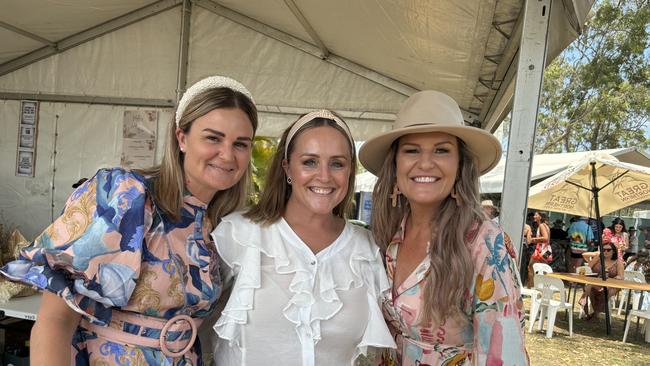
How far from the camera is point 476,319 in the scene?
5.66 feet

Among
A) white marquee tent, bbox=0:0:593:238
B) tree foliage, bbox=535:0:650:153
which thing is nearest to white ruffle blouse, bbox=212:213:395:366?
white marquee tent, bbox=0:0:593:238

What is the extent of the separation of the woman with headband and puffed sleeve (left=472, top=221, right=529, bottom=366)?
968 millimetres

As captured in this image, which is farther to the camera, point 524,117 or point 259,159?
point 259,159

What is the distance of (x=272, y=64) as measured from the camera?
6.13 m

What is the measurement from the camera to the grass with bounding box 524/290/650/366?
22.9 ft

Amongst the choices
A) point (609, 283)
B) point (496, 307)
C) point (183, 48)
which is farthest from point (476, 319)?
point (609, 283)

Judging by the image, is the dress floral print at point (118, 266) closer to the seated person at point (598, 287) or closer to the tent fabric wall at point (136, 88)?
the tent fabric wall at point (136, 88)

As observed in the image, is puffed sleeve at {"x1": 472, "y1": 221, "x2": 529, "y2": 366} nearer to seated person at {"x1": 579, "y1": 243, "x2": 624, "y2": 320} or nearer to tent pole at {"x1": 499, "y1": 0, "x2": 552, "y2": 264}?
tent pole at {"x1": 499, "y1": 0, "x2": 552, "y2": 264}

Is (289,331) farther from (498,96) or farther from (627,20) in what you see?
(627,20)

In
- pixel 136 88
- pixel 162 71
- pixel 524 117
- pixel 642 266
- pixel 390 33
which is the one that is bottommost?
pixel 642 266

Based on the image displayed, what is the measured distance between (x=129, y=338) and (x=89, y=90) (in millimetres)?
5760

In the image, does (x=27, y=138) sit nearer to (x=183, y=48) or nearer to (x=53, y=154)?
A: (x=53, y=154)

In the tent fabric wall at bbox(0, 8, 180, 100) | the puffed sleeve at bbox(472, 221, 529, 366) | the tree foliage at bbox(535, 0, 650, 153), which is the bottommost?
the puffed sleeve at bbox(472, 221, 529, 366)

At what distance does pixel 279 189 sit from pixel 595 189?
7934 mm
